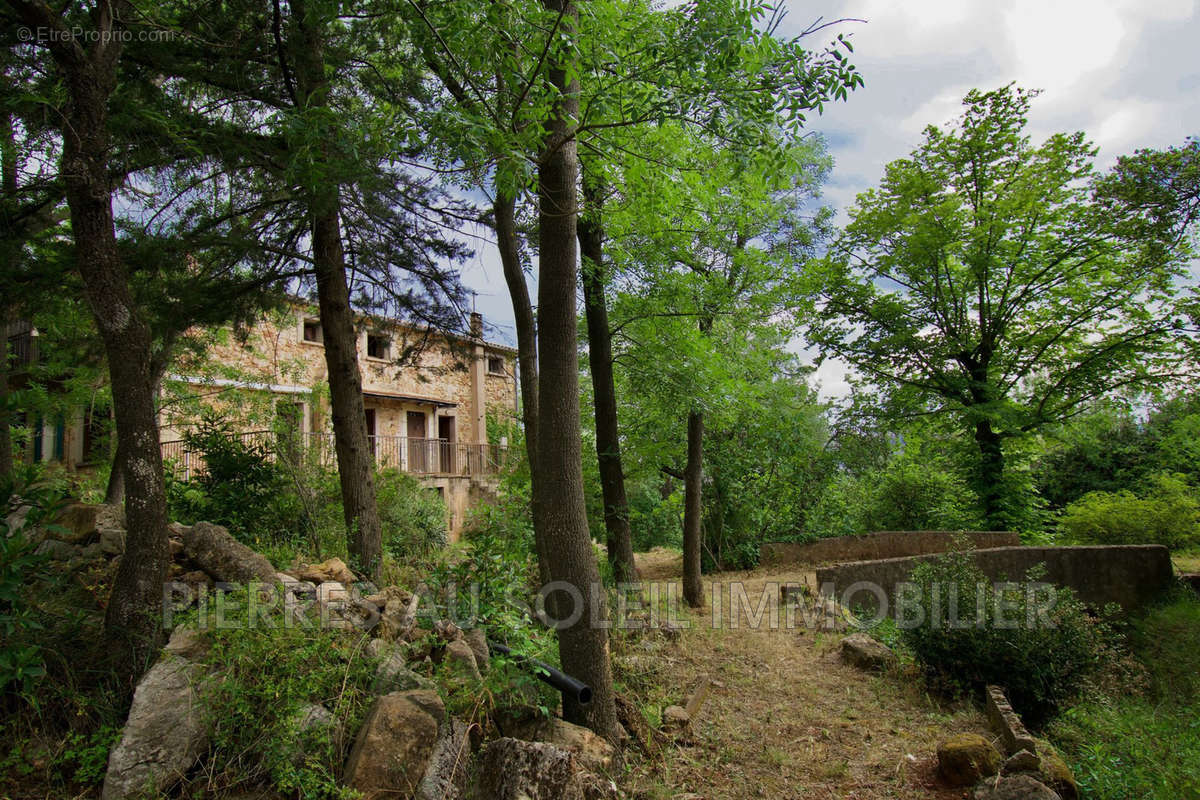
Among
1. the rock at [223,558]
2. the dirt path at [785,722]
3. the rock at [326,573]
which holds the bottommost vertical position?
the dirt path at [785,722]

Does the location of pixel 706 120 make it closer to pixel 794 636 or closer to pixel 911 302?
pixel 794 636

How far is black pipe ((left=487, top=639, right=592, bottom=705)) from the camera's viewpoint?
378 centimetres

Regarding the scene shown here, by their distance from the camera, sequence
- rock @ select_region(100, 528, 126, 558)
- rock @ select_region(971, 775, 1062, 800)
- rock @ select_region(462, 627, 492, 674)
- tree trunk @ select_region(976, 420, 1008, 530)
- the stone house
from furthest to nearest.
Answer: tree trunk @ select_region(976, 420, 1008, 530) < the stone house < rock @ select_region(100, 528, 126, 558) < rock @ select_region(462, 627, 492, 674) < rock @ select_region(971, 775, 1062, 800)

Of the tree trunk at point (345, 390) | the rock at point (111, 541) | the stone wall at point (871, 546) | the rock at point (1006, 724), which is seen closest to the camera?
the rock at point (1006, 724)

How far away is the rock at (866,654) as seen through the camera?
6156 millimetres

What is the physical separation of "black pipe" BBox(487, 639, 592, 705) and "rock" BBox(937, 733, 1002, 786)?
2.23 meters

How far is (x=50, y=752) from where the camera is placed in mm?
3033

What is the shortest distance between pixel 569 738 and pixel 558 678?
0.36 m

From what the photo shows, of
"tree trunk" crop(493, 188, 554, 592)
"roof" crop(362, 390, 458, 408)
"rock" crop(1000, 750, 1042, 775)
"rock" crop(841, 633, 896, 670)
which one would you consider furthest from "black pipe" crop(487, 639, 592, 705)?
"roof" crop(362, 390, 458, 408)

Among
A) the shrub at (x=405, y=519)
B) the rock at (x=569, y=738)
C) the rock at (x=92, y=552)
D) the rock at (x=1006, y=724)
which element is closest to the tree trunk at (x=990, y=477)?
the rock at (x=1006, y=724)

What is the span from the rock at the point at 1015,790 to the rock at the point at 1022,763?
14 cm

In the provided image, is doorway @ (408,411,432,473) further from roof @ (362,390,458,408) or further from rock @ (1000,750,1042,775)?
rock @ (1000,750,1042,775)

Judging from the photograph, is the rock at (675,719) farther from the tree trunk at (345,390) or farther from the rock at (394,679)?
the tree trunk at (345,390)

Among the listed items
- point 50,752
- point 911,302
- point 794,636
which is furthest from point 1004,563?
point 50,752
